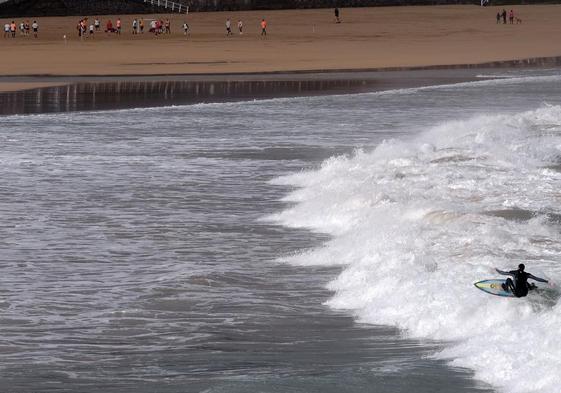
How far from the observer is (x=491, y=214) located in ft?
65.4

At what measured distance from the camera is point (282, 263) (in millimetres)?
17828

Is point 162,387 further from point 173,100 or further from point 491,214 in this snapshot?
point 173,100

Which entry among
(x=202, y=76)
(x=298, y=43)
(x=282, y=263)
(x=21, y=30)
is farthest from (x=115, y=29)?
(x=282, y=263)

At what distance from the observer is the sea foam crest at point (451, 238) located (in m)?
12.9

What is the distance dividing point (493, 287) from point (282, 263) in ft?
14.2

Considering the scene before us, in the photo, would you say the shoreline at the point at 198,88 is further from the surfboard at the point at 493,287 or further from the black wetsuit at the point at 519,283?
the black wetsuit at the point at 519,283

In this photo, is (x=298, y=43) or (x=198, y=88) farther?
(x=298, y=43)

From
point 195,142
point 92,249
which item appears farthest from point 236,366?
point 195,142

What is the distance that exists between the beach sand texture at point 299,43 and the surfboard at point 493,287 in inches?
1956

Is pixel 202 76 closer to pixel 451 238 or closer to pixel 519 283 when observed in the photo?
pixel 451 238

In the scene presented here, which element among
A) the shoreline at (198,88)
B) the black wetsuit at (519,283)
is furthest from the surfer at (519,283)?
the shoreline at (198,88)

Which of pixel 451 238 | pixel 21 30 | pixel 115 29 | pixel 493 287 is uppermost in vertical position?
pixel 493 287

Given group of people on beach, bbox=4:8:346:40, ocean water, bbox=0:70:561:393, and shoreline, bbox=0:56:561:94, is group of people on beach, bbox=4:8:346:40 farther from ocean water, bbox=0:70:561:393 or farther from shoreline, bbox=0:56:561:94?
ocean water, bbox=0:70:561:393

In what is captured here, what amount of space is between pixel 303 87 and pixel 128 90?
6.59m
